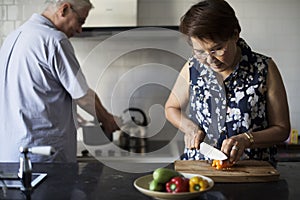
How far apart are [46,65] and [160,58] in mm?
1363

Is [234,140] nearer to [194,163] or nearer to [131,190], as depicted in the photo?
[194,163]

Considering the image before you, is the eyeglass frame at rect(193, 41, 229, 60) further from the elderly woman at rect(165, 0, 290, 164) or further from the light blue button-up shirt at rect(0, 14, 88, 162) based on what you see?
the light blue button-up shirt at rect(0, 14, 88, 162)

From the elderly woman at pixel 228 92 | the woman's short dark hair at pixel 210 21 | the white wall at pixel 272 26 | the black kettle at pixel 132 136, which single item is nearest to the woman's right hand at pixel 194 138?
the elderly woman at pixel 228 92

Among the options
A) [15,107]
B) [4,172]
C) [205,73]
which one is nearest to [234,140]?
[205,73]

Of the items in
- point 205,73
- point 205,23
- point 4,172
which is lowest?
point 4,172

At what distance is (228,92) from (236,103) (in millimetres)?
58

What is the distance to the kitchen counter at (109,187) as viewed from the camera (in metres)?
1.37

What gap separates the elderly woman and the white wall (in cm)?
129

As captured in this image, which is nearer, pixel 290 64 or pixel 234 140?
pixel 234 140

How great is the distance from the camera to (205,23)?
1.59 meters

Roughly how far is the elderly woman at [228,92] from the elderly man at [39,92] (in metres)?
0.49

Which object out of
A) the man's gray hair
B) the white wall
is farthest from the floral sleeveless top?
the white wall

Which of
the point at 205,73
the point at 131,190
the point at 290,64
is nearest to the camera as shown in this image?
the point at 131,190

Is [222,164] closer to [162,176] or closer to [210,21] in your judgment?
[162,176]
